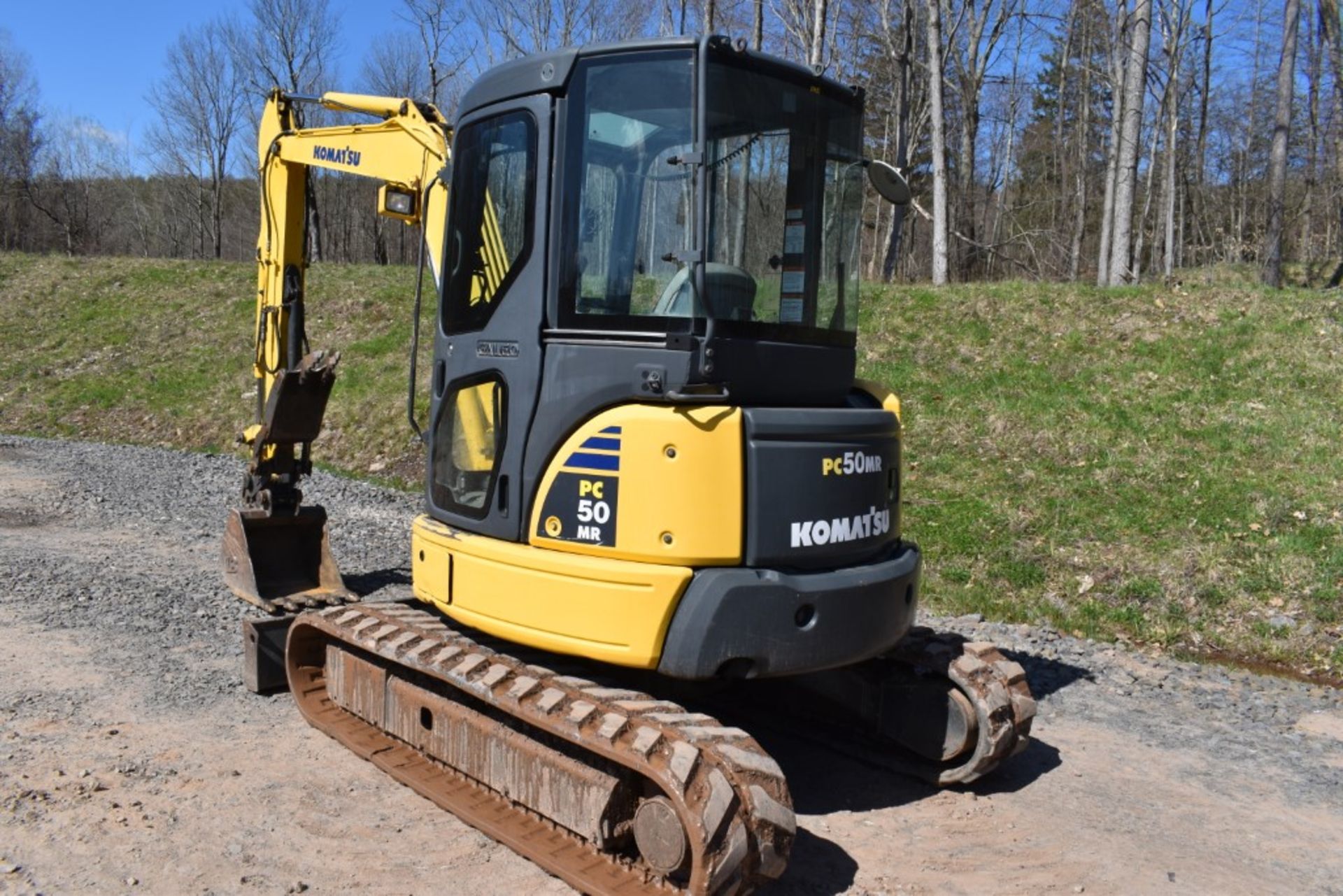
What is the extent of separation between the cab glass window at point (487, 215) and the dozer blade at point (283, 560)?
3.03m

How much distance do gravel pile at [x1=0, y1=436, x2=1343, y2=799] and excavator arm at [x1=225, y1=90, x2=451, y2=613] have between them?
0.46 m

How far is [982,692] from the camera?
500 centimetres

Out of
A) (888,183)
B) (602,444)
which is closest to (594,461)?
(602,444)

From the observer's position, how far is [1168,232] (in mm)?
26219

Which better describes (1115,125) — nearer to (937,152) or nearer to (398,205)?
(937,152)

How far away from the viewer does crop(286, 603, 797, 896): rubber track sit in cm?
368

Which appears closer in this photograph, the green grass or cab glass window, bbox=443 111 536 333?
cab glass window, bbox=443 111 536 333

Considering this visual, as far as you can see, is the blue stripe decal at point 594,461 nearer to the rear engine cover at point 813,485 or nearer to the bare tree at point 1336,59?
the rear engine cover at point 813,485

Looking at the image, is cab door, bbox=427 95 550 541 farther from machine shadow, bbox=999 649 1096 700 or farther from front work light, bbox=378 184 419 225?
machine shadow, bbox=999 649 1096 700

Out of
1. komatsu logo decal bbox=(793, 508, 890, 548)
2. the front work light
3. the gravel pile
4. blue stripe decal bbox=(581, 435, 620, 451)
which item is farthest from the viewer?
the gravel pile

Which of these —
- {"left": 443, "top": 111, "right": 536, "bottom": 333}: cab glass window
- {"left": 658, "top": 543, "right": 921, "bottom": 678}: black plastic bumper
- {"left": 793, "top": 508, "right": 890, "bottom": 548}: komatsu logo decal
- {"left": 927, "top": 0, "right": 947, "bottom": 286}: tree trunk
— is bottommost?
{"left": 658, "top": 543, "right": 921, "bottom": 678}: black plastic bumper

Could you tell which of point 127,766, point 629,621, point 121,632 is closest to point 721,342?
point 629,621

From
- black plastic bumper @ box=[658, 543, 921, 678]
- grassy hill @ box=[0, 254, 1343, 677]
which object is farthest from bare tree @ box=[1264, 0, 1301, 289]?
black plastic bumper @ box=[658, 543, 921, 678]

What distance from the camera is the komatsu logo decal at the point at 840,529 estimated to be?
Answer: 14.2ft
